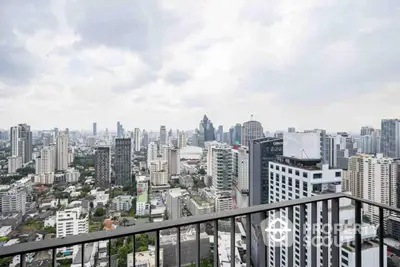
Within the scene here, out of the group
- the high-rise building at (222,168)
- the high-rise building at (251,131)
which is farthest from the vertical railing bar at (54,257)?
the high-rise building at (251,131)

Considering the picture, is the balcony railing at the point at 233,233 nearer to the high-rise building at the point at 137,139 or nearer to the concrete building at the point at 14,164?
the concrete building at the point at 14,164

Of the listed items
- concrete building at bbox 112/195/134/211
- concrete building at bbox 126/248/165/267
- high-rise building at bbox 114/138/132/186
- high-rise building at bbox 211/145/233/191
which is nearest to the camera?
concrete building at bbox 126/248/165/267

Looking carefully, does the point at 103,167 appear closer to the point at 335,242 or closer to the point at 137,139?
the point at 137,139

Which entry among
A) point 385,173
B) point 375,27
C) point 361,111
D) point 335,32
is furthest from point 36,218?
point 361,111

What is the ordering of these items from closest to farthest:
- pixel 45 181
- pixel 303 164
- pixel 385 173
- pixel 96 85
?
pixel 385 173 → pixel 45 181 → pixel 303 164 → pixel 96 85

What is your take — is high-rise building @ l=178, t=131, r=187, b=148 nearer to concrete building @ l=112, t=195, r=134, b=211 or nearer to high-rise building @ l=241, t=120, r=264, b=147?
high-rise building @ l=241, t=120, r=264, b=147

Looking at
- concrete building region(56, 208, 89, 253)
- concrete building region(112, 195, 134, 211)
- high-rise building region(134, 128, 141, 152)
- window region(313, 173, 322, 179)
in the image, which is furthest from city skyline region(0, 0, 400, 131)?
concrete building region(56, 208, 89, 253)

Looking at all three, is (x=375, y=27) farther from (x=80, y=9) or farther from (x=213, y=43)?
(x=80, y=9)
